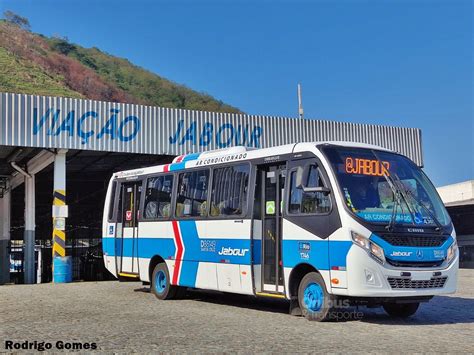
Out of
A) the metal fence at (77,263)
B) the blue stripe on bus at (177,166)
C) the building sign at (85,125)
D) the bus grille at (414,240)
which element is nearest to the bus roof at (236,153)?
the blue stripe on bus at (177,166)

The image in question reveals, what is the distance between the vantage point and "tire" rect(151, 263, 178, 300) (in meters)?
13.7

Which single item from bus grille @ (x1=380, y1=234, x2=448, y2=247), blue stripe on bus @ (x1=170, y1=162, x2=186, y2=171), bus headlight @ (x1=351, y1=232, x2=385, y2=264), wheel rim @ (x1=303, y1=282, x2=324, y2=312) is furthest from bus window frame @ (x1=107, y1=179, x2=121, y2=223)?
bus grille @ (x1=380, y1=234, x2=448, y2=247)

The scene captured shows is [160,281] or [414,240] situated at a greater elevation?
[414,240]

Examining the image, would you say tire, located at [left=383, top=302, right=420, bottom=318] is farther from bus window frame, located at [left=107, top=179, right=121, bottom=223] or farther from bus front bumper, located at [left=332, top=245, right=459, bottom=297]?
bus window frame, located at [left=107, top=179, right=121, bottom=223]

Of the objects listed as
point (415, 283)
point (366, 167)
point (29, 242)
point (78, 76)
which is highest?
point (78, 76)

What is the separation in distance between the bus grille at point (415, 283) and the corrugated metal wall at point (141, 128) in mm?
12950

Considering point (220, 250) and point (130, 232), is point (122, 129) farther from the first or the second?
point (220, 250)

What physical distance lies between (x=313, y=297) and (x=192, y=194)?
13.6 ft

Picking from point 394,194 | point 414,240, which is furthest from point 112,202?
point 414,240

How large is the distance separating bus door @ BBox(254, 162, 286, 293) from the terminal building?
1013cm

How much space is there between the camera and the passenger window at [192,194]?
42.4 feet

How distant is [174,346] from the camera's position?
777 cm

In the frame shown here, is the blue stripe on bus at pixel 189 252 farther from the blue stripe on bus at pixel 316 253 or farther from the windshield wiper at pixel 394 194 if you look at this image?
the windshield wiper at pixel 394 194

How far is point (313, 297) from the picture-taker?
10125mm
